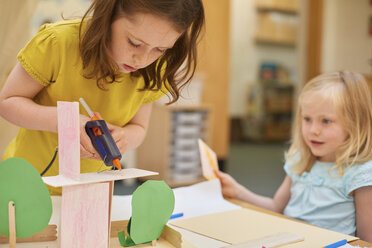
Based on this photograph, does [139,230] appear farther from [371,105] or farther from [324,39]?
[324,39]

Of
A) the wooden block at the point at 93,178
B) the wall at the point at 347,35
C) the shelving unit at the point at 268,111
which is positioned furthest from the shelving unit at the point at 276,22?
the wooden block at the point at 93,178

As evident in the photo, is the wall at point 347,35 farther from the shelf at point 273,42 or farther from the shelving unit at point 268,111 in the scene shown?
the shelving unit at point 268,111

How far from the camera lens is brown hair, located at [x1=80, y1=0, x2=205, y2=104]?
646mm

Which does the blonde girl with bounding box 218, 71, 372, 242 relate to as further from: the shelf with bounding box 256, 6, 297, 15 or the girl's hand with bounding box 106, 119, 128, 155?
the shelf with bounding box 256, 6, 297, 15

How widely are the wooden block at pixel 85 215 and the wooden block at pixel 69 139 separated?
0.08 feet

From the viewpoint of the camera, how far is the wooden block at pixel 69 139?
52 centimetres

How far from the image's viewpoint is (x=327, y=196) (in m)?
0.91

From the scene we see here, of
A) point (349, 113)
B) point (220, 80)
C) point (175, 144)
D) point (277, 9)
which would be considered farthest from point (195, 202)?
point (277, 9)

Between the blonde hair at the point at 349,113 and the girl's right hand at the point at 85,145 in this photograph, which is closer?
the girl's right hand at the point at 85,145

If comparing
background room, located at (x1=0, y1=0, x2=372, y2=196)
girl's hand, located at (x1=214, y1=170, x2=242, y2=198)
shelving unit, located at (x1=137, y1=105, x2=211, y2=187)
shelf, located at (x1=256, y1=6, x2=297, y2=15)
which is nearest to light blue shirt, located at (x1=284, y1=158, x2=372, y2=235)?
Answer: girl's hand, located at (x1=214, y1=170, x2=242, y2=198)

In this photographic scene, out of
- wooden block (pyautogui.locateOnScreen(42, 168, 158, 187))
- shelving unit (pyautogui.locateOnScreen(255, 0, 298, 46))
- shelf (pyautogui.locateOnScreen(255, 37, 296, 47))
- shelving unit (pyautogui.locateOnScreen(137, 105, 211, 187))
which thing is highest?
shelving unit (pyautogui.locateOnScreen(255, 0, 298, 46))

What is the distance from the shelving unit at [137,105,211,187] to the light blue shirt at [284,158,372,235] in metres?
1.93

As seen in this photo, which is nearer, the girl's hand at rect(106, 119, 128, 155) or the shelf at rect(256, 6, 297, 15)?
the girl's hand at rect(106, 119, 128, 155)

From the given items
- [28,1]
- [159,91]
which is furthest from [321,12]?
[159,91]
